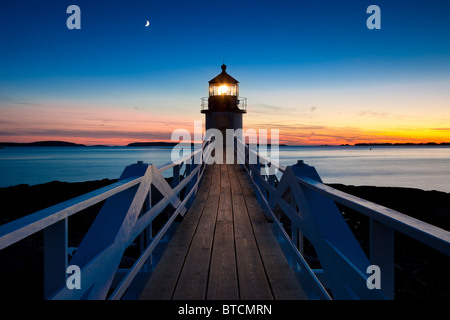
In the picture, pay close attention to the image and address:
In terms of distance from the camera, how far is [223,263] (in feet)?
10.4

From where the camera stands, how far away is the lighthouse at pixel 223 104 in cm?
2137

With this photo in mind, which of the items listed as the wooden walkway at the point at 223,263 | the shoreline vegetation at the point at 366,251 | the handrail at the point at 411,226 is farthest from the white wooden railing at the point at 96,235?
the shoreline vegetation at the point at 366,251

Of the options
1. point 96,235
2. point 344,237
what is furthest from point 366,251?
point 96,235

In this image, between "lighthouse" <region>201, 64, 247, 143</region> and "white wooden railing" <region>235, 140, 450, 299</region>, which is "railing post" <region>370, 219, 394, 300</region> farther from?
"lighthouse" <region>201, 64, 247, 143</region>

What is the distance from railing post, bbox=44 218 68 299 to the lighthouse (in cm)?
2036

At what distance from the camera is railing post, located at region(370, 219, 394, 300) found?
51.8 inches

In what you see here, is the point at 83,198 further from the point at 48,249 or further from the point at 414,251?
the point at 414,251

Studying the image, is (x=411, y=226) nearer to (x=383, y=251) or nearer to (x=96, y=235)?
(x=383, y=251)

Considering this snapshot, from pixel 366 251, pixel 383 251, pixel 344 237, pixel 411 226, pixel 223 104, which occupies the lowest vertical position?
pixel 366 251

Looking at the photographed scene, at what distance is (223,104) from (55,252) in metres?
20.5

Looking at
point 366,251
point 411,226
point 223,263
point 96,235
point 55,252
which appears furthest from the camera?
point 366,251

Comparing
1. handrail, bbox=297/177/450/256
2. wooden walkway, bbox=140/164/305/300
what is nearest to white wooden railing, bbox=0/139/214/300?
wooden walkway, bbox=140/164/305/300

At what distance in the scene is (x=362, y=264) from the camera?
2.10 m

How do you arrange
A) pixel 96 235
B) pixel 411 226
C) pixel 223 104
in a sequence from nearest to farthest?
pixel 411 226 → pixel 96 235 → pixel 223 104
